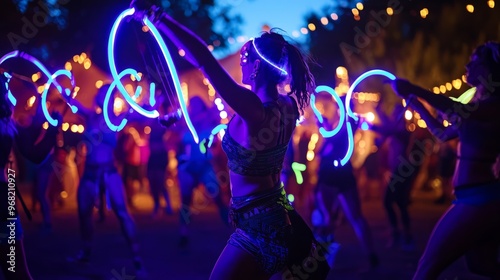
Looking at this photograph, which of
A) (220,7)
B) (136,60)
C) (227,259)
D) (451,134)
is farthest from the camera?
(220,7)

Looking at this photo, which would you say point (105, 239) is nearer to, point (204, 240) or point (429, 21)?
point (204, 240)

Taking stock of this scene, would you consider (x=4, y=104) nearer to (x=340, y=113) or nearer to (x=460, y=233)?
(x=460, y=233)

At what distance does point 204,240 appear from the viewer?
8.86 m

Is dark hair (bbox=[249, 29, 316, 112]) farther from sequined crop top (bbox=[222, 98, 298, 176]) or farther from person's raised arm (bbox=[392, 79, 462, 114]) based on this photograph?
person's raised arm (bbox=[392, 79, 462, 114])

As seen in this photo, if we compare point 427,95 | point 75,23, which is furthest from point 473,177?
point 75,23

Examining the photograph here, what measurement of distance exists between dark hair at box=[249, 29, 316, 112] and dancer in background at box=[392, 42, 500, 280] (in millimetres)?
922

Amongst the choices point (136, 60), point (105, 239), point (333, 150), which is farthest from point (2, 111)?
point (136, 60)

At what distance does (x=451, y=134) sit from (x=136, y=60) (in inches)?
681

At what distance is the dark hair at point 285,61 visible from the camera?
3037 millimetres

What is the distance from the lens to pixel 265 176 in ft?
9.87

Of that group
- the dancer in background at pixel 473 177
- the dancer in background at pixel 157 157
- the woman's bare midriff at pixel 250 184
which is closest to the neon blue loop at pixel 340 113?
the dancer in background at pixel 473 177

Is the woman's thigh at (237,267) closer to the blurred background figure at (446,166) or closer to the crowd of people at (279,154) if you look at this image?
the crowd of people at (279,154)

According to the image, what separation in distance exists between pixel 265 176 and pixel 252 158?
0.14 meters

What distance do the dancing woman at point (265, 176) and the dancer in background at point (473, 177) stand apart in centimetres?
109
